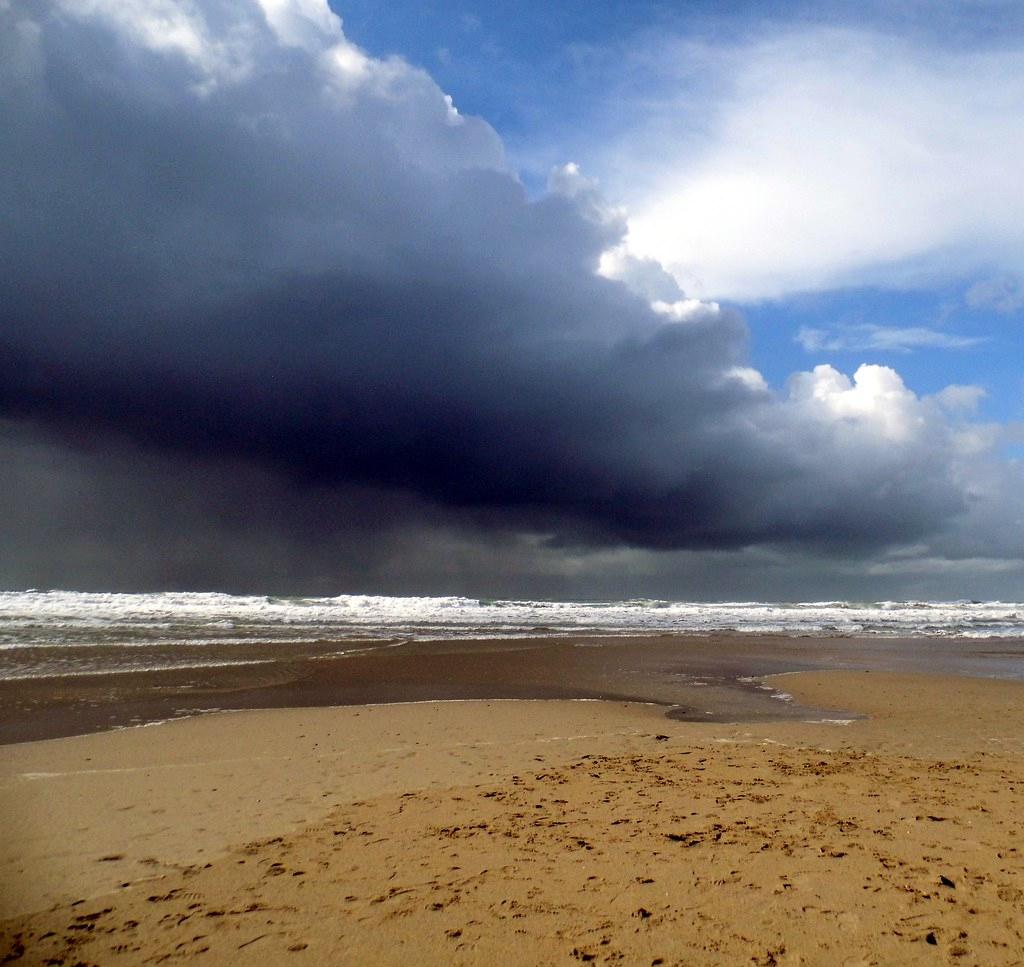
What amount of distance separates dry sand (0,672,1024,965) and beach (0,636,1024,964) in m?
0.03

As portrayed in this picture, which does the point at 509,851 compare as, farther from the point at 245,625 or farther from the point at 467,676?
the point at 245,625

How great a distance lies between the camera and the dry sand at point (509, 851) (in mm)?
4730

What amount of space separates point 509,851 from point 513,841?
0.26m

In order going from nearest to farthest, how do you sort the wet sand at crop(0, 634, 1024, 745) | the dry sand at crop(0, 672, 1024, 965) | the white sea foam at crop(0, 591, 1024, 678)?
the dry sand at crop(0, 672, 1024, 965) → the wet sand at crop(0, 634, 1024, 745) → the white sea foam at crop(0, 591, 1024, 678)

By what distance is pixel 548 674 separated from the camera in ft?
67.5

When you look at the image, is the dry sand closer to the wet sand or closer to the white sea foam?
the wet sand

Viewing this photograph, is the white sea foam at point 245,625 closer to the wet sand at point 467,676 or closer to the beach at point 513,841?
the wet sand at point 467,676

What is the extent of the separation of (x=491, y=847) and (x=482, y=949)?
5.44ft

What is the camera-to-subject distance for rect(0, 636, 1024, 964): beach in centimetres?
476

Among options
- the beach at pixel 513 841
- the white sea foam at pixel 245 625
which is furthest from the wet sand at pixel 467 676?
the white sea foam at pixel 245 625

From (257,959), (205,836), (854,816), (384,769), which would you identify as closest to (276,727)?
(384,769)

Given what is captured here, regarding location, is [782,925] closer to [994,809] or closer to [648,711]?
[994,809]

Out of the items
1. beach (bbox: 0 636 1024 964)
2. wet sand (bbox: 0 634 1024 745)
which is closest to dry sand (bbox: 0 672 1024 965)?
beach (bbox: 0 636 1024 964)

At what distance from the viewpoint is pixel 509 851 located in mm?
6176
